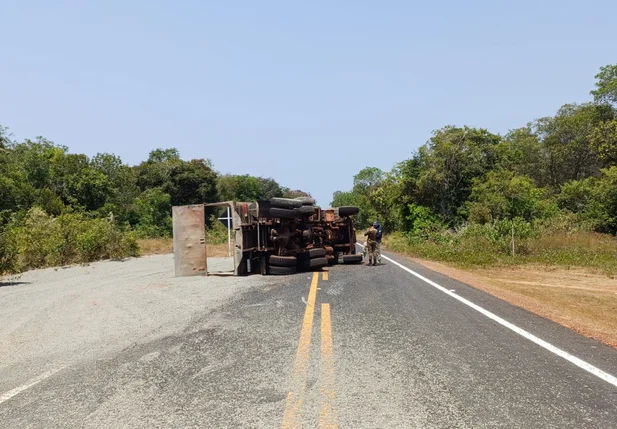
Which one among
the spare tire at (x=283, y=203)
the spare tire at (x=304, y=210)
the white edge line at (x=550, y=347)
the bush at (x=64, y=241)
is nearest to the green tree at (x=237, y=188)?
the bush at (x=64, y=241)

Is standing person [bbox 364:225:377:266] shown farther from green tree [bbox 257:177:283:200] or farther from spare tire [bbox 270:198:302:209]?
green tree [bbox 257:177:283:200]

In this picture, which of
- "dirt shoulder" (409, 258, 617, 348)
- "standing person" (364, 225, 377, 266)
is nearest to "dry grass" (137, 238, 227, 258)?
"standing person" (364, 225, 377, 266)

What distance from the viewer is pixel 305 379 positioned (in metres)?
4.84

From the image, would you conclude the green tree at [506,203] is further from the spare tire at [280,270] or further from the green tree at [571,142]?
the spare tire at [280,270]

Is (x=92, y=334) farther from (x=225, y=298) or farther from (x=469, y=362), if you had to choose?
(x=469, y=362)

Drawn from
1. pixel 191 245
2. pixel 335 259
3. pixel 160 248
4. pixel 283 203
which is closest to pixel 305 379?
pixel 191 245

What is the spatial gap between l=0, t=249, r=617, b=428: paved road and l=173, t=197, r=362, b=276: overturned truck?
7.45 metres

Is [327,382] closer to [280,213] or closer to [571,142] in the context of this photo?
[280,213]

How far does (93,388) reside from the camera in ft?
15.9

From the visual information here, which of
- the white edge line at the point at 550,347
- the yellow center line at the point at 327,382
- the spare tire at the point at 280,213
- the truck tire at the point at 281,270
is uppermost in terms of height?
the spare tire at the point at 280,213

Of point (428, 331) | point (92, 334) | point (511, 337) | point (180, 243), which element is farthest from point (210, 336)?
point (180, 243)

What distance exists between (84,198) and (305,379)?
44.1m

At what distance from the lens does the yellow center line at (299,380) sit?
3934 millimetres

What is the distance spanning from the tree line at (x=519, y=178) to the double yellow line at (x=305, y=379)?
82.9ft
